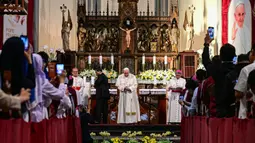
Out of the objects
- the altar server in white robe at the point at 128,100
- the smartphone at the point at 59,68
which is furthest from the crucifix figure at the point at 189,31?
the smartphone at the point at 59,68

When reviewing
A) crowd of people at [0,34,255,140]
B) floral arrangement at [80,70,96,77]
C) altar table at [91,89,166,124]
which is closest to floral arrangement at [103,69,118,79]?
floral arrangement at [80,70,96,77]

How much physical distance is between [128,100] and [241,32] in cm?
417

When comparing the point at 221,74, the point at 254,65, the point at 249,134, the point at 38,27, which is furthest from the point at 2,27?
the point at 249,134

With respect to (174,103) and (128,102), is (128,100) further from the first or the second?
(174,103)

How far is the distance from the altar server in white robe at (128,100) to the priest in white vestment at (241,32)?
11.4 feet

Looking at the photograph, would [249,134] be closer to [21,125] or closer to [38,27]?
[21,125]

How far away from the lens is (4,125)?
4.21m

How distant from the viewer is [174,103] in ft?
57.7

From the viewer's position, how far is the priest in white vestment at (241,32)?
16170 millimetres

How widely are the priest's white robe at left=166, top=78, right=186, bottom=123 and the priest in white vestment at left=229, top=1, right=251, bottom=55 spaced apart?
208 centimetres

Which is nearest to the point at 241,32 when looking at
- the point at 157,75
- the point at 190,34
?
the point at 157,75

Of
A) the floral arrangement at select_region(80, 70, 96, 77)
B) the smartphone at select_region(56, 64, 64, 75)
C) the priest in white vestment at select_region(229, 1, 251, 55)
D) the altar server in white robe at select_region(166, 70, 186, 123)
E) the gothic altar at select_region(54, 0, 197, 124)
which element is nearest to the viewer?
the smartphone at select_region(56, 64, 64, 75)

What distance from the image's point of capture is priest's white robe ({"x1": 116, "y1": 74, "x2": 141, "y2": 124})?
17.6 metres

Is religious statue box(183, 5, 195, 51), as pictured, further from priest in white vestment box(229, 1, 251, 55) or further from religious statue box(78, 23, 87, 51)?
religious statue box(78, 23, 87, 51)
